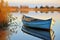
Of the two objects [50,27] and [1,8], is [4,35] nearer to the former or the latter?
[1,8]

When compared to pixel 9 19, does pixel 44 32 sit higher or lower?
lower

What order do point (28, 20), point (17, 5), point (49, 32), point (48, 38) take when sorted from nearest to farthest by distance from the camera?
point (48, 38) → point (49, 32) → point (28, 20) → point (17, 5)

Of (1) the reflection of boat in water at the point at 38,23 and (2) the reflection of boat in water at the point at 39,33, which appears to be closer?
(2) the reflection of boat in water at the point at 39,33

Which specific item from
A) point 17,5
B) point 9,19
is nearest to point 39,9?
point 17,5

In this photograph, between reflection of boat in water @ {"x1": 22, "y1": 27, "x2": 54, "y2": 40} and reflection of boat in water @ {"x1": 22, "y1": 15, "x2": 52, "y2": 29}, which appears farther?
reflection of boat in water @ {"x1": 22, "y1": 15, "x2": 52, "y2": 29}

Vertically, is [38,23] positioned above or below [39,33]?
above

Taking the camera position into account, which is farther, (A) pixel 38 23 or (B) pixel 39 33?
(A) pixel 38 23

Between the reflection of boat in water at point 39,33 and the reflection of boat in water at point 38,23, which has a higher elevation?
the reflection of boat in water at point 38,23

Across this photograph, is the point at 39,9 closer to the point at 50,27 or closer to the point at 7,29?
the point at 50,27

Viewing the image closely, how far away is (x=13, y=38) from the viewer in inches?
266

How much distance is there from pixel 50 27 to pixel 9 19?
1.93 metres

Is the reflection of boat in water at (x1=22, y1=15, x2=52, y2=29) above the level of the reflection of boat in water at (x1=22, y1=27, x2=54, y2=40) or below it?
above

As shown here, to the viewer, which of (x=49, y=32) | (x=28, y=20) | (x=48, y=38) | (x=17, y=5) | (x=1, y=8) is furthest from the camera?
(x=17, y=5)

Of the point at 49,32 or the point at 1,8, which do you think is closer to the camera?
the point at 1,8
